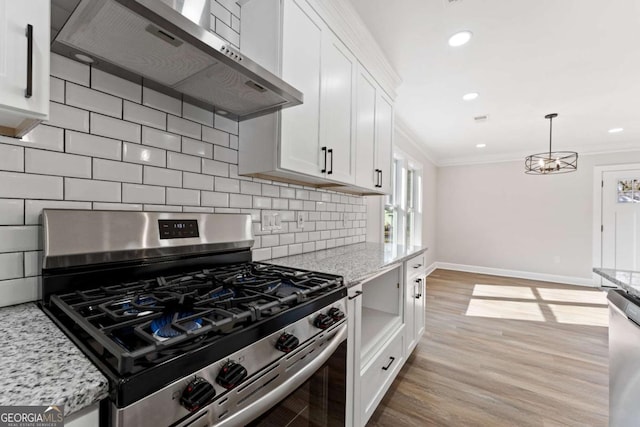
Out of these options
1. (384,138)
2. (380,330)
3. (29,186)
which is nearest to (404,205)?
(384,138)

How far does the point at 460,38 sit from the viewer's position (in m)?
2.12

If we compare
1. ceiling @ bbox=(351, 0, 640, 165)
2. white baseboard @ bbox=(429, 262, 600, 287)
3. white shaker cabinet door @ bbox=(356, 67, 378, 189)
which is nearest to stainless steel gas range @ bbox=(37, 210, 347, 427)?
white shaker cabinet door @ bbox=(356, 67, 378, 189)

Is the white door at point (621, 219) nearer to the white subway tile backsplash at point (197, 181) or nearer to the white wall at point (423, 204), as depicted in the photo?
the white wall at point (423, 204)

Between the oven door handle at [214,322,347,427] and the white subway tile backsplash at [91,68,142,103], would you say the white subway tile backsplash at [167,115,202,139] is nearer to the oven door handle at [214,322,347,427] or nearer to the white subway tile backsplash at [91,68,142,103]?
the white subway tile backsplash at [91,68,142,103]

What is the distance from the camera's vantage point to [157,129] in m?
1.17

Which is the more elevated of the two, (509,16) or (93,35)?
(509,16)

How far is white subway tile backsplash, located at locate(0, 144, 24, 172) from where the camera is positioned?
822 millimetres

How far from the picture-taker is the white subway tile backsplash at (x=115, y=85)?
1.00 metres

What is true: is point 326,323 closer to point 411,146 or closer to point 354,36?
point 354,36

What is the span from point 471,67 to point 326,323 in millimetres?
2682

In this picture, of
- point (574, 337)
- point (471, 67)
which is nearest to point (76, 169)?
point (471, 67)

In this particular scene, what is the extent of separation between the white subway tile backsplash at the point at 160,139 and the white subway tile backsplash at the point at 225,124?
0.76 feet

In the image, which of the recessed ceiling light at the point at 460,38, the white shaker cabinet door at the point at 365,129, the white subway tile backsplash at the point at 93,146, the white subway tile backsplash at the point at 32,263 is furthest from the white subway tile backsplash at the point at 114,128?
the recessed ceiling light at the point at 460,38

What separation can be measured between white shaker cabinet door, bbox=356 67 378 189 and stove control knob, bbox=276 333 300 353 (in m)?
1.44
